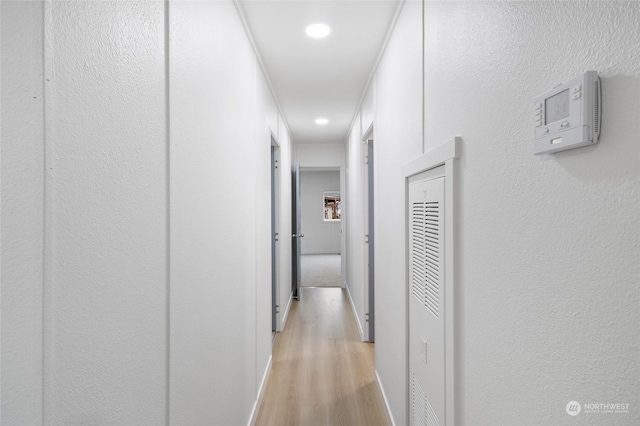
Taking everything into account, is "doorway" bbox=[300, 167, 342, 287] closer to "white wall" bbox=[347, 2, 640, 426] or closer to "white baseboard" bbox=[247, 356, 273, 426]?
"white baseboard" bbox=[247, 356, 273, 426]

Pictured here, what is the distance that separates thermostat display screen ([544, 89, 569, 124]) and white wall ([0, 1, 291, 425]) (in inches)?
37.0

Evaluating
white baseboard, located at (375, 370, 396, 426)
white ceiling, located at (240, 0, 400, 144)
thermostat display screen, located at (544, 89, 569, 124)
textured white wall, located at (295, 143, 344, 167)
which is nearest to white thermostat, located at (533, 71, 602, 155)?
thermostat display screen, located at (544, 89, 569, 124)

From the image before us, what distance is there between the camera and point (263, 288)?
9.46 feet

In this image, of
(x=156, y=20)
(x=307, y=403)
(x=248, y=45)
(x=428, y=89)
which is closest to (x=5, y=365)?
(x=156, y=20)

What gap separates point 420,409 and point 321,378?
1.57m

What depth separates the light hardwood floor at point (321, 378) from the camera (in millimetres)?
2508

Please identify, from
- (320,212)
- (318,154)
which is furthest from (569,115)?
(320,212)

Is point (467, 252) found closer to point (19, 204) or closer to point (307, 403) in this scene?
point (19, 204)

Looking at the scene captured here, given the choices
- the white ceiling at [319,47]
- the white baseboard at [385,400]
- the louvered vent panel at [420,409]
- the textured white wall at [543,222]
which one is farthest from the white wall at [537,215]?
the white baseboard at [385,400]

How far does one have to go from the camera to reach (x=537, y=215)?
0.77 metres

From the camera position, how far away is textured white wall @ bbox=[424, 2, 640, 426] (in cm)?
56

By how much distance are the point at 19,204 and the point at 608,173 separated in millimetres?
987

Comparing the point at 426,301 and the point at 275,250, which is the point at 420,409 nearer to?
the point at 426,301

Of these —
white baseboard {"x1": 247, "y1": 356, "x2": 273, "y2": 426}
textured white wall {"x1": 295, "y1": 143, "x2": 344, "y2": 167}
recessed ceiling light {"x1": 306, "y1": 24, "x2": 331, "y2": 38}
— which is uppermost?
recessed ceiling light {"x1": 306, "y1": 24, "x2": 331, "y2": 38}
